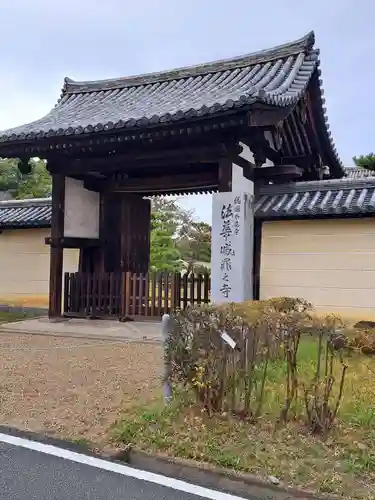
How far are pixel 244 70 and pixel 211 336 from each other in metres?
8.44

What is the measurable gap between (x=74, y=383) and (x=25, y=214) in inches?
307

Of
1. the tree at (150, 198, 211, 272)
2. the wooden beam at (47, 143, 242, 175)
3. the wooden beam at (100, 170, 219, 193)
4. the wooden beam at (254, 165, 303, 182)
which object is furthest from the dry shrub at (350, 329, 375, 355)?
the tree at (150, 198, 211, 272)

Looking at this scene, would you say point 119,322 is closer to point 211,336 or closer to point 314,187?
point 314,187

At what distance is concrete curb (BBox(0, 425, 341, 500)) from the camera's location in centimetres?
280

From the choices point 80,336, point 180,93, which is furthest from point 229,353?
point 180,93

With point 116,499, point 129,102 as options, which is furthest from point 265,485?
point 129,102

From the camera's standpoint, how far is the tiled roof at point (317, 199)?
324 inches

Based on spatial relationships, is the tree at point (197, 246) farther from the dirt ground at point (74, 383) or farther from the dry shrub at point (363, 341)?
the dry shrub at point (363, 341)

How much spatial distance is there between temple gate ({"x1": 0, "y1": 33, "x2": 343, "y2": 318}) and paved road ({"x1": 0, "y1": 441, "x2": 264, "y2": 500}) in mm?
5450

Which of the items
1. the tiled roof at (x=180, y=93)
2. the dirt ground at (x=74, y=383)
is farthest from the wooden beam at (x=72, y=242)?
the dirt ground at (x=74, y=383)

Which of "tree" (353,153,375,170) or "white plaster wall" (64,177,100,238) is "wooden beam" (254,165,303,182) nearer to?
"tree" (353,153,375,170)

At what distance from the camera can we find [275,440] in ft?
11.2

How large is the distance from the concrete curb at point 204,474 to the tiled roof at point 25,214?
8528 millimetres

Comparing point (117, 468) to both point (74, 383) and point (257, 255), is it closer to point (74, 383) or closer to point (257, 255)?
point (74, 383)
